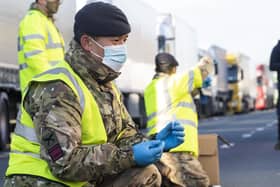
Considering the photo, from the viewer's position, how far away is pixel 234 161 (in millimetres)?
13344

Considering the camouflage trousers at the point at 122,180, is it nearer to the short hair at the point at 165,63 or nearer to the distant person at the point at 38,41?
the distant person at the point at 38,41

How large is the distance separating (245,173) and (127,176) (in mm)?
7346

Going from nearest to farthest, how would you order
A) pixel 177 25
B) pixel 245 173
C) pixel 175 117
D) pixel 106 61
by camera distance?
pixel 106 61 → pixel 175 117 → pixel 245 173 → pixel 177 25

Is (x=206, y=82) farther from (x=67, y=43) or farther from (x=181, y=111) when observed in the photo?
(x=67, y=43)

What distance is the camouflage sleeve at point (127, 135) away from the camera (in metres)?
4.49

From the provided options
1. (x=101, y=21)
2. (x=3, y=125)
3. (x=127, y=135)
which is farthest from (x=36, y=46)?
(x=3, y=125)

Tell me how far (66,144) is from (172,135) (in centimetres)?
68

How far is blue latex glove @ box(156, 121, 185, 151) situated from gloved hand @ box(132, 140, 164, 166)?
0.33 metres

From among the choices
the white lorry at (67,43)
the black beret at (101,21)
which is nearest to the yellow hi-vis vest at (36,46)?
the white lorry at (67,43)

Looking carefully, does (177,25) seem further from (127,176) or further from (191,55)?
(127,176)

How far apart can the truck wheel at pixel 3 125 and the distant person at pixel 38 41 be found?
8.42m

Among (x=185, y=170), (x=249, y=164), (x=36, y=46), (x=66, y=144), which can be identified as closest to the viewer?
(x=66, y=144)

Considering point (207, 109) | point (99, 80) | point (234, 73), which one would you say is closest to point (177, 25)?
point (207, 109)

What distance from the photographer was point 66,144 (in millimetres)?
3951
